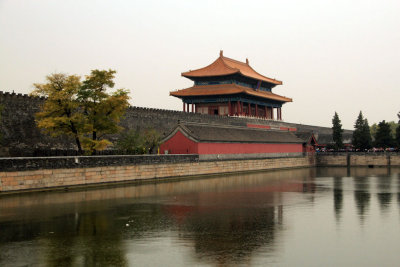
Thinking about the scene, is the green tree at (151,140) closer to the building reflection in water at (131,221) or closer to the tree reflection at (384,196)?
the building reflection in water at (131,221)

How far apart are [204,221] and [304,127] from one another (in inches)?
2463

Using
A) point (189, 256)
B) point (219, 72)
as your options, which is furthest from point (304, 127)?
point (189, 256)

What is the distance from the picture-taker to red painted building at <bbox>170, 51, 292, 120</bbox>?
62.1m

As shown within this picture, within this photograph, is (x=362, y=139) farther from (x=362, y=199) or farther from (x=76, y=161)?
(x=76, y=161)

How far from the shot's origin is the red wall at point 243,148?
41031 millimetres

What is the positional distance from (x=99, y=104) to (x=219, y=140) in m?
14.2

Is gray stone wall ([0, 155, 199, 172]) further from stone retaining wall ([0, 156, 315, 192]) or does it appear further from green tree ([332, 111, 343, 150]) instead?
green tree ([332, 111, 343, 150])

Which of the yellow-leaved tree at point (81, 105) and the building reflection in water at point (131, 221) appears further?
the yellow-leaved tree at point (81, 105)

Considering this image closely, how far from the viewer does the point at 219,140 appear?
1674 inches

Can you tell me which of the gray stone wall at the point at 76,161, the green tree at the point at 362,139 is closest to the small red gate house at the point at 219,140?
the gray stone wall at the point at 76,161

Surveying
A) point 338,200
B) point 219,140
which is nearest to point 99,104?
point 219,140

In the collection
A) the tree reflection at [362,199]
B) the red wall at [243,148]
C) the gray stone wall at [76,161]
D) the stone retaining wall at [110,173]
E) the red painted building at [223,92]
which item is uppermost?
the red painted building at [223,92]

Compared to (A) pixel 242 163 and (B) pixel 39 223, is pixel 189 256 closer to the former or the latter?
(B) pixel 39 223

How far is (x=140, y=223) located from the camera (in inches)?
627
